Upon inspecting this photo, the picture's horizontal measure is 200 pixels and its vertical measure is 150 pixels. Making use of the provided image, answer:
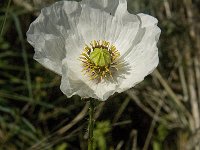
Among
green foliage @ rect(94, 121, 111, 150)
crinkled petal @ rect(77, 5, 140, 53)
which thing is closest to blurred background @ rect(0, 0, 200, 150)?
green foliage @ rect(94, 121, 111, 150)

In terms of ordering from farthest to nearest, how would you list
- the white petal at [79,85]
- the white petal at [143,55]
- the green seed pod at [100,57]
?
1. the green seed pod at [100,57]
2. the white petal at [143,55]
3. the white petal at [79,85]

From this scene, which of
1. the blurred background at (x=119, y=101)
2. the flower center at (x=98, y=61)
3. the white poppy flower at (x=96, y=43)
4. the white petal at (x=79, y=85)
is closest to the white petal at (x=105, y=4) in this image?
the white poppy flower at (x=96, y=43)

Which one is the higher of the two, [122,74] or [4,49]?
[122,74]

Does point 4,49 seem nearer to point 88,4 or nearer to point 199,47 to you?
point 88,4

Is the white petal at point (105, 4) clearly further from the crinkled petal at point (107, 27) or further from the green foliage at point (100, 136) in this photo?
the green foliage at point (100, 136)

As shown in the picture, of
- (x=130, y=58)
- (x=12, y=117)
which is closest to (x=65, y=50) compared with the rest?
(x=130, y=58)

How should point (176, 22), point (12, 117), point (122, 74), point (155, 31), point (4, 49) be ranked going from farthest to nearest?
point (176, 22) → point (4, 49) → point (12, 117) → point (122, 74) → point (155, 31)
